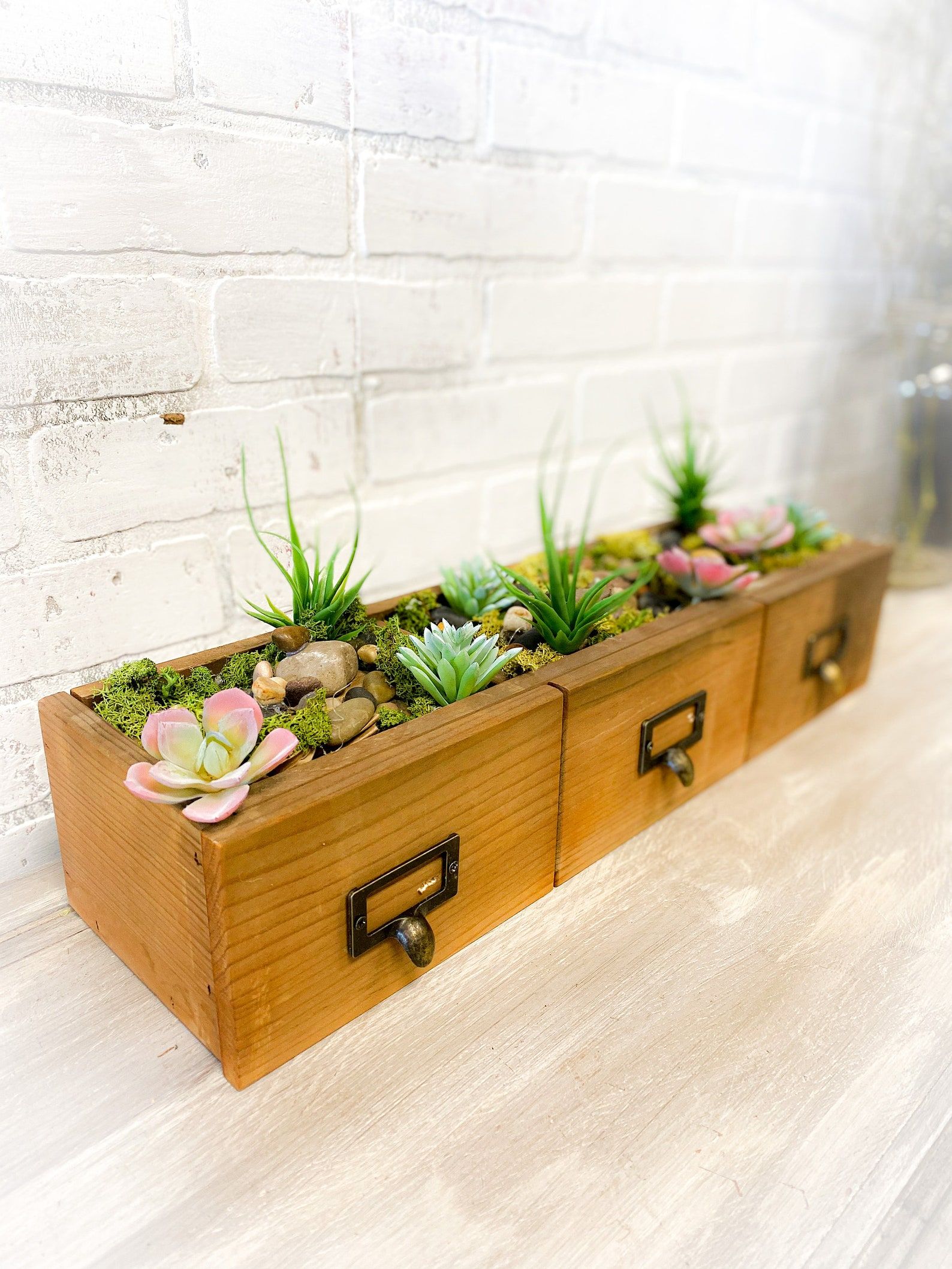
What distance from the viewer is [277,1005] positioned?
1.83 feet

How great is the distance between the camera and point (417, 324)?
36.4 inches

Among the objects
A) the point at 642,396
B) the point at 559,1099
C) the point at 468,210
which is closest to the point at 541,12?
the point at 468,210

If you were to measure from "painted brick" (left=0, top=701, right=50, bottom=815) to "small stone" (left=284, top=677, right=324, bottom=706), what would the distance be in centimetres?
21

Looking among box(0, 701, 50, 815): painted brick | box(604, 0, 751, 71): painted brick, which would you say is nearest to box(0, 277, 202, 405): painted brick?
box(0, 701, 50, 815): painted brick

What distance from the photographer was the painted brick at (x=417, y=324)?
2.91 ft

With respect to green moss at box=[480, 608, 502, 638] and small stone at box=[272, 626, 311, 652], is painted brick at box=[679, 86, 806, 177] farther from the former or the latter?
small stone at box=[272, 626, 311, 652]

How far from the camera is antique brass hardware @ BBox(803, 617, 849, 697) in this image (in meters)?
0.96

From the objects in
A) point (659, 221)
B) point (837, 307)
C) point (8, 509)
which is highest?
point (659, 221)

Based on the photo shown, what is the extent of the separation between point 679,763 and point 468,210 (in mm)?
547

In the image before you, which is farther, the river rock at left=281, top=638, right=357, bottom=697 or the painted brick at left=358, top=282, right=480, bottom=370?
the painted brick at left=358, top=282, right=480, bottom=370

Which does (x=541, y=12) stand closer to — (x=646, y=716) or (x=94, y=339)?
(x=94, y=339)

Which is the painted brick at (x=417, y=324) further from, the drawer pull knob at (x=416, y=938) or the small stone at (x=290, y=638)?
the drawer pull knob at (x=416, y=938)

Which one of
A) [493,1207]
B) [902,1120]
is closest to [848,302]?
[902,1120]

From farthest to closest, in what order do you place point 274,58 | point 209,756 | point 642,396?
point 642,396
point 274,58
point 209,756
